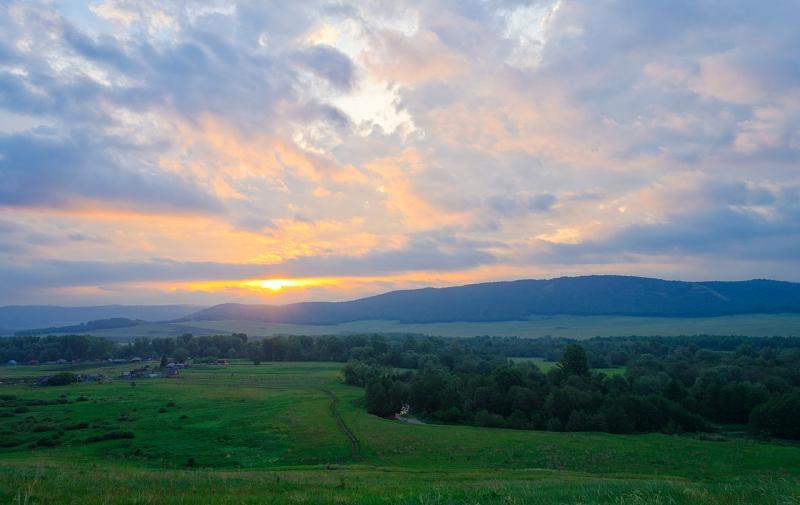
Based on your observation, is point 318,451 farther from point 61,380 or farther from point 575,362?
point 61,380

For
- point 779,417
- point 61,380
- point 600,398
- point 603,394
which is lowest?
point 779,417

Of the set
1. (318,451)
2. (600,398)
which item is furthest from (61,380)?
(600,398)

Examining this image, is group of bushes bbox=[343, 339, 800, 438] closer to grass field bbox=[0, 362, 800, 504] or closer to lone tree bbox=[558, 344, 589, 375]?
lone tree bbox=[558, 344, 589, 375]

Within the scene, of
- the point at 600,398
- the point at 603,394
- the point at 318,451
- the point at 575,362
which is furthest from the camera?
the point at 575,362

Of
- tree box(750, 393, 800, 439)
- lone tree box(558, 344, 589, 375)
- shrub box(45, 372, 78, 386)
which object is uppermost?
lone tree box(558, 344, 589, 375)

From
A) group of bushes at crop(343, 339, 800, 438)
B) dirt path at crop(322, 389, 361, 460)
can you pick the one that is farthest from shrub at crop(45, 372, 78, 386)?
group of bushes at crop(343, 339, 800, 438)

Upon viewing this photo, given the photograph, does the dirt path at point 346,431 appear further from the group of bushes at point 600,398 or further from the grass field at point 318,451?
the group of bushes at point 600,398

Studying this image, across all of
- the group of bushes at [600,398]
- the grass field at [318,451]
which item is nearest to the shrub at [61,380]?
the grass field at [318,451]

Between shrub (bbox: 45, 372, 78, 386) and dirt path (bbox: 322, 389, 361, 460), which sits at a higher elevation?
shrub (bbox: 45, 372, 78, 386)

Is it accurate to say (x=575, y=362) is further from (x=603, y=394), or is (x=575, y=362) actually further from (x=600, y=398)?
(x=600, y=398)

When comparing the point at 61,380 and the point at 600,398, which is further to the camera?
the point at 61,380

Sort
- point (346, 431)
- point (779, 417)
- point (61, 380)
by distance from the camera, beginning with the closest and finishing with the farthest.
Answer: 1. point (346, 431)
2. point (779, 417)
3. point (61, 380)

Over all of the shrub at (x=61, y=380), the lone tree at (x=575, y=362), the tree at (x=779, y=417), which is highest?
the lone tree at (x=575, y=362)

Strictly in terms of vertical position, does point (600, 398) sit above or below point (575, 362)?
below
